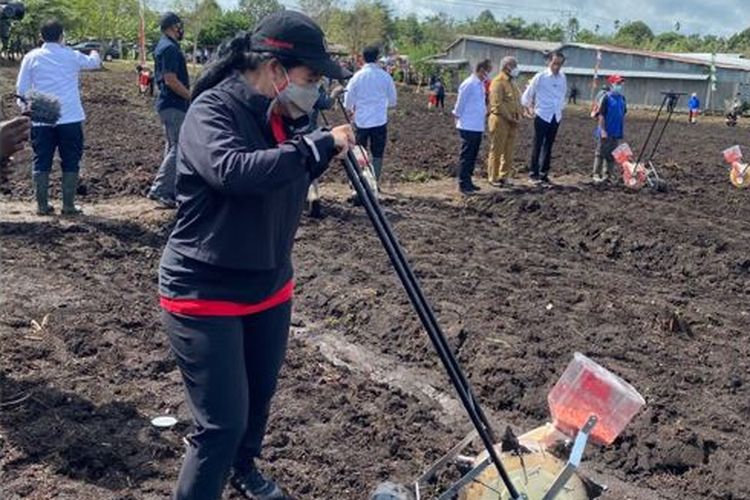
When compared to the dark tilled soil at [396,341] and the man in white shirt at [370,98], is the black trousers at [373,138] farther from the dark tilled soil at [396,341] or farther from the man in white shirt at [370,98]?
the dark tilled soil at [396,341]

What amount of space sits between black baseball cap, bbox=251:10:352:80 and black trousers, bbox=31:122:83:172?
6020 mm

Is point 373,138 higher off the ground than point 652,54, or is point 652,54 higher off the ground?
point 652,54

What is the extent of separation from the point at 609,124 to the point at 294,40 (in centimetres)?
1141

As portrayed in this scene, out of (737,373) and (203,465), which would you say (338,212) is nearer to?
(737,373)

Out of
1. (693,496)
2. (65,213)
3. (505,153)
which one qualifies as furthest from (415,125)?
(693,496)

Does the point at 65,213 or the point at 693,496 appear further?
the point at 65,213

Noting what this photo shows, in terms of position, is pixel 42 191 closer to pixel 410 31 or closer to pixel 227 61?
pixel 227 61

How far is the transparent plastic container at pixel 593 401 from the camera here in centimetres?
309

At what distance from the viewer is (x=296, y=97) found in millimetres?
2789

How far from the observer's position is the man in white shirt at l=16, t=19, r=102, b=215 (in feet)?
26.5

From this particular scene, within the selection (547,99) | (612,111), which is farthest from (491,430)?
(612,111)

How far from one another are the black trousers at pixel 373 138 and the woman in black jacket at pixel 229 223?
776 cm

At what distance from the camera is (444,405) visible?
491cm

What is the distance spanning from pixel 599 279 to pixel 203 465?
17.8 feet
